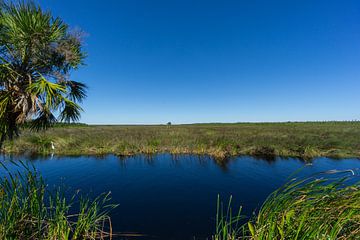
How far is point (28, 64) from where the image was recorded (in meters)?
3.26

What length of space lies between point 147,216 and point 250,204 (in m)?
4.37

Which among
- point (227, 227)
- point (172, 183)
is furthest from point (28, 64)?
point (172, 183)

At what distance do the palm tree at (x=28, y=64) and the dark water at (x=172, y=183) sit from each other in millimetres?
4508

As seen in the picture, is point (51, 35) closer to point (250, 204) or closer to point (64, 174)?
point (250, 204)

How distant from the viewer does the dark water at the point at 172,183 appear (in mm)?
5609

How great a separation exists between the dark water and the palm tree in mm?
4508

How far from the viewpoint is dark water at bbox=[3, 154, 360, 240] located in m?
5.61

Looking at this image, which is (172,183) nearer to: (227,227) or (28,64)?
(227,227)

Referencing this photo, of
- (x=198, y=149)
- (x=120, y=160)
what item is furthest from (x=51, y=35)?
(x=198, y=149)

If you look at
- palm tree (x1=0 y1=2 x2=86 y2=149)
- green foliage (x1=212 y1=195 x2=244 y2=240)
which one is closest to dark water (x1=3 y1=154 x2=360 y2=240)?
green foliage (x1=212 y1=195 x2=244 y2=240)

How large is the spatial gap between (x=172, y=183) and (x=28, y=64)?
7.97m

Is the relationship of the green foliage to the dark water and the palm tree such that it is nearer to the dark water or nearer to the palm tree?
the dark water

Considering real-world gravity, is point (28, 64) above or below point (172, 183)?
above

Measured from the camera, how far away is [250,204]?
6672 millimetres
